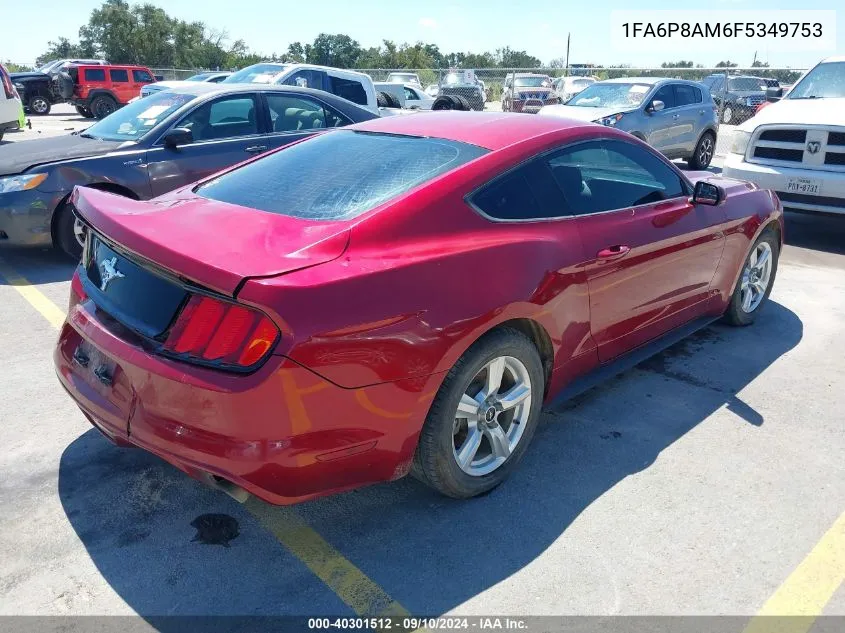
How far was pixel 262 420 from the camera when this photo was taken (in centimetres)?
230

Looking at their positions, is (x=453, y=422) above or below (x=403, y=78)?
below

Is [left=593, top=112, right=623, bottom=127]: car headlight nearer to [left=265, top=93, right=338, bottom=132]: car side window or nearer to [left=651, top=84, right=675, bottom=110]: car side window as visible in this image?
[left=651, top=84, right=675, bottom=110]: car side window

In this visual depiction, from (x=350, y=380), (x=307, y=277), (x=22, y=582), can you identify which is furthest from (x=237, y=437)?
(x=22, y=582)

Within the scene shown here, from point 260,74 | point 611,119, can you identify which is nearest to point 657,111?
point 611,119

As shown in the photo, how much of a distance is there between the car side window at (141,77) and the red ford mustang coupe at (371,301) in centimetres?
2426

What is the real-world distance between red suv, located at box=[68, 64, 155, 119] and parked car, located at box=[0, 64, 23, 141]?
870 centimetres

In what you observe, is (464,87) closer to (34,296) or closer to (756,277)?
(756,277)

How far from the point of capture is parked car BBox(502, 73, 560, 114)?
23016 millimetres

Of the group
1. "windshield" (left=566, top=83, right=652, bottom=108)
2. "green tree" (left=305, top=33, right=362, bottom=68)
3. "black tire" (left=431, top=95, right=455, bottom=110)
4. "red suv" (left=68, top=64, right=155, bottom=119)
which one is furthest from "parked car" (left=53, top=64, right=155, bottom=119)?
"green tree" (left=305, top=33, right=362, bottom=68)

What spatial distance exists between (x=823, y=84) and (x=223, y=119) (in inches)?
280

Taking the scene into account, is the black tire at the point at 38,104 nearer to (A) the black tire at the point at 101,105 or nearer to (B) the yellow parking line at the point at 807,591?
(A) the black tire at the point at 101,105

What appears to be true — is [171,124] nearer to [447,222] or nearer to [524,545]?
[447,222]

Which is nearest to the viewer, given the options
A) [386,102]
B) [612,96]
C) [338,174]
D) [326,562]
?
[326,562]

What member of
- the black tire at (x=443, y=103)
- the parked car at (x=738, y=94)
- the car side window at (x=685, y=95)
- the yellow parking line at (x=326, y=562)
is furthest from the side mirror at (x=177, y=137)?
the parked car at (x=738, y=94)
